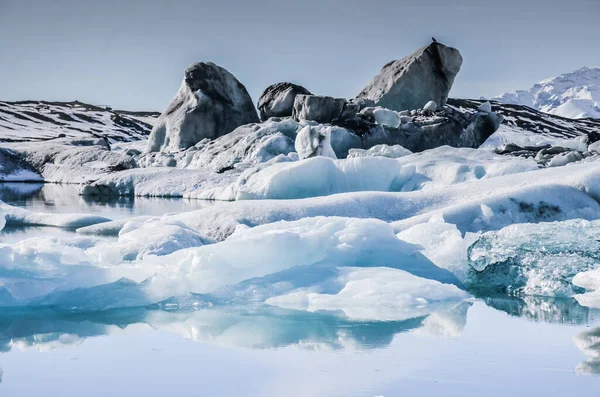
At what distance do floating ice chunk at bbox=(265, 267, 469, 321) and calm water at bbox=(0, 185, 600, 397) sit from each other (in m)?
Answer: 0.16

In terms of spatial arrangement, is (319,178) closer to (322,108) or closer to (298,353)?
(298,353)

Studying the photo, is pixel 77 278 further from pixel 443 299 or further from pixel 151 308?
pixel 443 299

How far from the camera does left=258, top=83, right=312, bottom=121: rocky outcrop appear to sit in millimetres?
24016

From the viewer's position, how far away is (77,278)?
464 cm

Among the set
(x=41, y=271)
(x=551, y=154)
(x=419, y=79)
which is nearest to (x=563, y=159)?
(x=551, y=154)

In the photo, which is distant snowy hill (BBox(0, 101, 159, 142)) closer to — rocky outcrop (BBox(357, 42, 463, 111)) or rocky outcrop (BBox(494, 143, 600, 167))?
rocky outcrop (BBox(357, 42, 463, 111))

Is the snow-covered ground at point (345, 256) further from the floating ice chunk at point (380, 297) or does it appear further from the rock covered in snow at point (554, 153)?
the rock covered in snow at point (554, 153)

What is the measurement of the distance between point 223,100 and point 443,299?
2209cm

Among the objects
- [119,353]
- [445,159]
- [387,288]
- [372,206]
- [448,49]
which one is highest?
[448,49]

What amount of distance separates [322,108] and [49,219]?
1227 centimetres

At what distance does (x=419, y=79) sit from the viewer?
2381 centimetres

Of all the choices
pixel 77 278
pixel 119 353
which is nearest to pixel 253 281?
pixel 77 278

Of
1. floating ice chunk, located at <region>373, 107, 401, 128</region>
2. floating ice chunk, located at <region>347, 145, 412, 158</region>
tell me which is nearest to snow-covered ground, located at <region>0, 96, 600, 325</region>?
floating ice chunk, located at <region>347, 145, 412, 158</region>

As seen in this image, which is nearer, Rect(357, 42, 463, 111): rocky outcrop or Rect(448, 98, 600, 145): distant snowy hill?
Rect(357, 42, 463, 111): rocky outcrop
